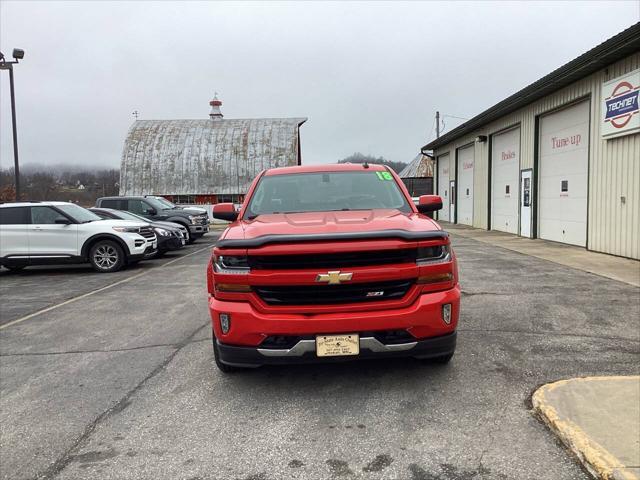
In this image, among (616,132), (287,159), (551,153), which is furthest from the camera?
(287,159)

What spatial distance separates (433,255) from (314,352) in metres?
1.13

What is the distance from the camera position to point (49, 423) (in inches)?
144

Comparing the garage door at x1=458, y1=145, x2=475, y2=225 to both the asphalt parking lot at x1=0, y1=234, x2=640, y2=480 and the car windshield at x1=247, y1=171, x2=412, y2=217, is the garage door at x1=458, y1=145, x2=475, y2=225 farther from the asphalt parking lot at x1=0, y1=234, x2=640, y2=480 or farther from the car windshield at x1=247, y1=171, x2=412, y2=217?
the car windshield at x1=247, y1=171, x2=412, y2=217

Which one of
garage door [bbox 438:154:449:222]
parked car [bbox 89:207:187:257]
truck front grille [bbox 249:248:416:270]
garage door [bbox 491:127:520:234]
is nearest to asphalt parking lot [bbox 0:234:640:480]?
truck front grille [bbox 249:248:416:270]

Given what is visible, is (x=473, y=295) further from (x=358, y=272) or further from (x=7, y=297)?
(x=7, y=297)

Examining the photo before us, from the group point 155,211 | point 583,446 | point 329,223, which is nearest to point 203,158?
point 155,211

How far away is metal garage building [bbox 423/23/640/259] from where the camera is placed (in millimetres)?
11453

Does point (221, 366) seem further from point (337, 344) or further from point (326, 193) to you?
point (326, 193)

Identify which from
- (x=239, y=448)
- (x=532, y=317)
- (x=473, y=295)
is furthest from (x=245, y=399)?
(x=473, y=295)

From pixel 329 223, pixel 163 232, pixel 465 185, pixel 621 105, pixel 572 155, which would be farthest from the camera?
pixel 465 185

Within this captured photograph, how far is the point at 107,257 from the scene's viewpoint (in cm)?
1173

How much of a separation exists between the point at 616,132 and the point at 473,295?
7.03m

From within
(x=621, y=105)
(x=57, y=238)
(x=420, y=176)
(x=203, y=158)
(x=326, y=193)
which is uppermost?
(x=203, y=158)

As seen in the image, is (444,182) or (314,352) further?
(444,182)
